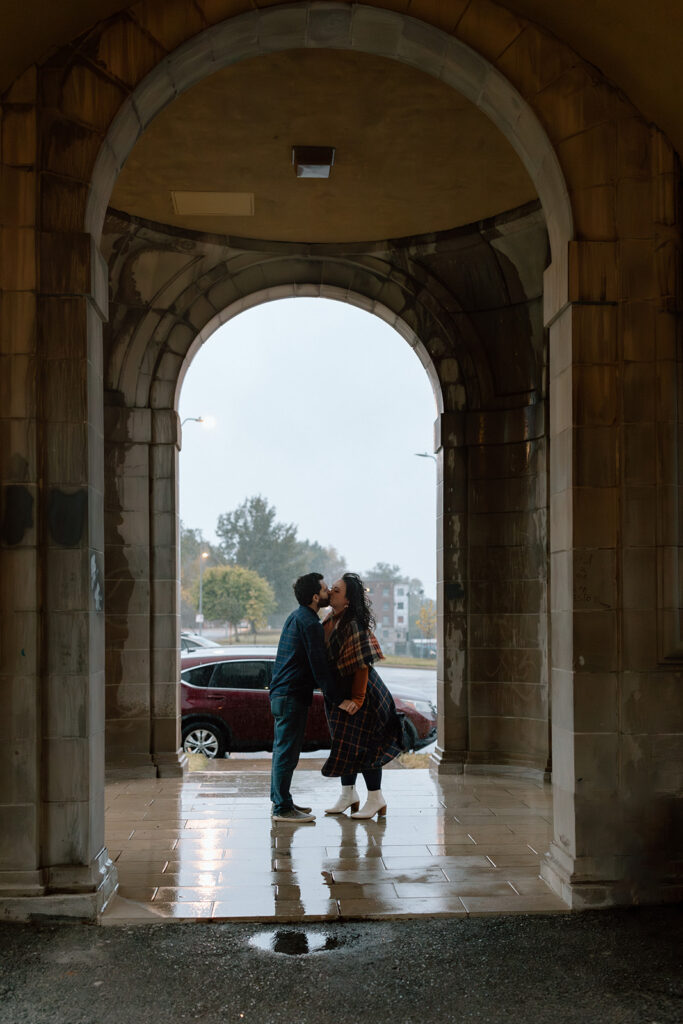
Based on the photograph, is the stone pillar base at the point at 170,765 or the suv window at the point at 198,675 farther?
the suv window at the point at 198,675

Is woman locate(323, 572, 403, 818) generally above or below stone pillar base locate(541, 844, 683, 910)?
above

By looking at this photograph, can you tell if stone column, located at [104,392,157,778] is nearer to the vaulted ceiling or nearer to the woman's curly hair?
the woman's curly hair

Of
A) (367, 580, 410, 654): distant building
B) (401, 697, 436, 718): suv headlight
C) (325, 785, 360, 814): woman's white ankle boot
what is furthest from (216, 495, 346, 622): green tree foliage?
(325, 785, 360, 814): woman's white ankle boot

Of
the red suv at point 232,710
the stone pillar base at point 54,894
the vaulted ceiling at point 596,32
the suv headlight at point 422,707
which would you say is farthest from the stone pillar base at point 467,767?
the vaulted ceiling at point 596,32

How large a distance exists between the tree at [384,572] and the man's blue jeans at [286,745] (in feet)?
259

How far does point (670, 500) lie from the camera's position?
552 centimetres

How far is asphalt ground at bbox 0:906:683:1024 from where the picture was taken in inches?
157

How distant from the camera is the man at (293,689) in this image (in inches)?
291

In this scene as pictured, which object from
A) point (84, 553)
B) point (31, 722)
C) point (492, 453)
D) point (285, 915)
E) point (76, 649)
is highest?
point (492, 453)

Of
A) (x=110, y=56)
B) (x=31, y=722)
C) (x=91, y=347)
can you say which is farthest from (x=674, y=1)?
(x=31, y=722)

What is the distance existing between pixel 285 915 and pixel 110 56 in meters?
5.01

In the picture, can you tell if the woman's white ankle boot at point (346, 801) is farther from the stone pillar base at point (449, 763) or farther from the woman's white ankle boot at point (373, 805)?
the stone pillar base at point (449, 763)

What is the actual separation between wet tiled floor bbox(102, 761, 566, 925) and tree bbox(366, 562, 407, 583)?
7762 centimetres

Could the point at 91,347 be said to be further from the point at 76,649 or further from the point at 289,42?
the point at 289,42
